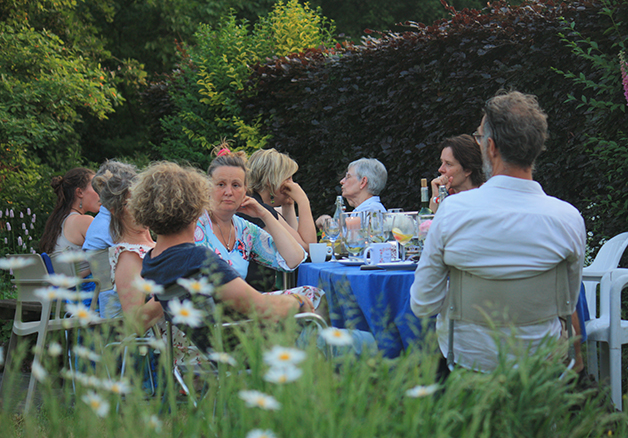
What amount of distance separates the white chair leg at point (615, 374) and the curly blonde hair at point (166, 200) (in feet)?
7.20

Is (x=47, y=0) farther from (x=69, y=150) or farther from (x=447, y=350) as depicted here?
(x=447, y=350)

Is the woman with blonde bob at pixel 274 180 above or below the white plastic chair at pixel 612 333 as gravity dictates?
above

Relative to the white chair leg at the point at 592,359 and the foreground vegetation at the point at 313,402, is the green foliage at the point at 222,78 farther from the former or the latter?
the foreground vegetation at the point at 313,402

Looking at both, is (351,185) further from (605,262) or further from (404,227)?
(605,262)

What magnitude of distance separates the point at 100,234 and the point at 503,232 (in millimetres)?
2653

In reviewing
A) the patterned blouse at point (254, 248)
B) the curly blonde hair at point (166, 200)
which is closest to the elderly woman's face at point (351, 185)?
the patterned blouse at point (254, 248)

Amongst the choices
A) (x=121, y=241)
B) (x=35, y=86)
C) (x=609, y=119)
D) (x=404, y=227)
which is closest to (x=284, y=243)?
(x=404, y=227)

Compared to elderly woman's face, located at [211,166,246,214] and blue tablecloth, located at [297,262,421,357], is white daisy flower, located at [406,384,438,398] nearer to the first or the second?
blue tablecloth, located at [297,262,421,357]

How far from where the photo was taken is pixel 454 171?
418cm

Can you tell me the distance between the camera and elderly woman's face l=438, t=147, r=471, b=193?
164 inches

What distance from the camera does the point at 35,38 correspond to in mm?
7938

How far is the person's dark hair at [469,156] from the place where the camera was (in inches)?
163

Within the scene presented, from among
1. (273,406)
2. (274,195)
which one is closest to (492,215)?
(273,406)

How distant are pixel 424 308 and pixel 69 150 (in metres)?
9.27
